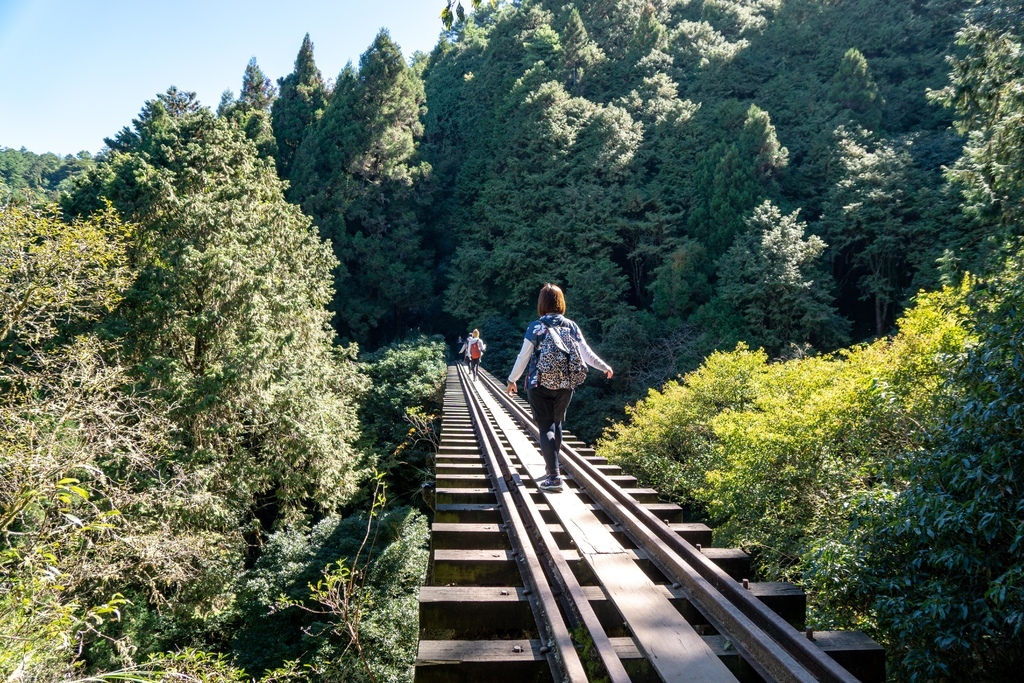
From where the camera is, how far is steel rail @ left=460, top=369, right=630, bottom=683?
7.09ft

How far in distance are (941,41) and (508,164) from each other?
79.3 feet

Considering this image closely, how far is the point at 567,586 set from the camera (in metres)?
2.83

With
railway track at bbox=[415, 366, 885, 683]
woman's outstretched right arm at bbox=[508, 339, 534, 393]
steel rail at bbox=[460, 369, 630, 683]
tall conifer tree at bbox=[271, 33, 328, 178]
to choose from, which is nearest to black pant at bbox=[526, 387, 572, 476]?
woman's outstretched right arm at bbox=[508, 339, 534, 393]

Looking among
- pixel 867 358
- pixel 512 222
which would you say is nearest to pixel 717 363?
pixel 867 358

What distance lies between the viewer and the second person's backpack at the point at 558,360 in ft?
15.5

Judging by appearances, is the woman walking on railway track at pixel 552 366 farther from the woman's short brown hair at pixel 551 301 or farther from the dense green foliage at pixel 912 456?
the dense green foliage at pixel 912 456

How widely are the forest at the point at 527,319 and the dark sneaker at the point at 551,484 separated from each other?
2.40m

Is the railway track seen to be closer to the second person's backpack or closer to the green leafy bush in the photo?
the second person's backpack

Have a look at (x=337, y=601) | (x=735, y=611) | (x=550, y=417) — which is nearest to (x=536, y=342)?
(x=550, y=417)

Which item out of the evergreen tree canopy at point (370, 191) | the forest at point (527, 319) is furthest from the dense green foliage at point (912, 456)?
the evergreen tree canopy at point (370, 191)

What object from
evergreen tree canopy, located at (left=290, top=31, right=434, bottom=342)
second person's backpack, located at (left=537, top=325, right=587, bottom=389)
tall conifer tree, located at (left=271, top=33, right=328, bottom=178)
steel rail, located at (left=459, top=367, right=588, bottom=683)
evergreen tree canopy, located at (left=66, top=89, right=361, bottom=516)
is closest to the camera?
steel rail, located at (left=459, top=367, right=588, bottom=683)

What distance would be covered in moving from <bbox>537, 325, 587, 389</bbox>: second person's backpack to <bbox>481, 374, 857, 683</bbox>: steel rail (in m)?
1.09

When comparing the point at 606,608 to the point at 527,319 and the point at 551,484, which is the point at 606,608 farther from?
the point at 527,319

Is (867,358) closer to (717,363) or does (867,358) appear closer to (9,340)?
(717,363)
